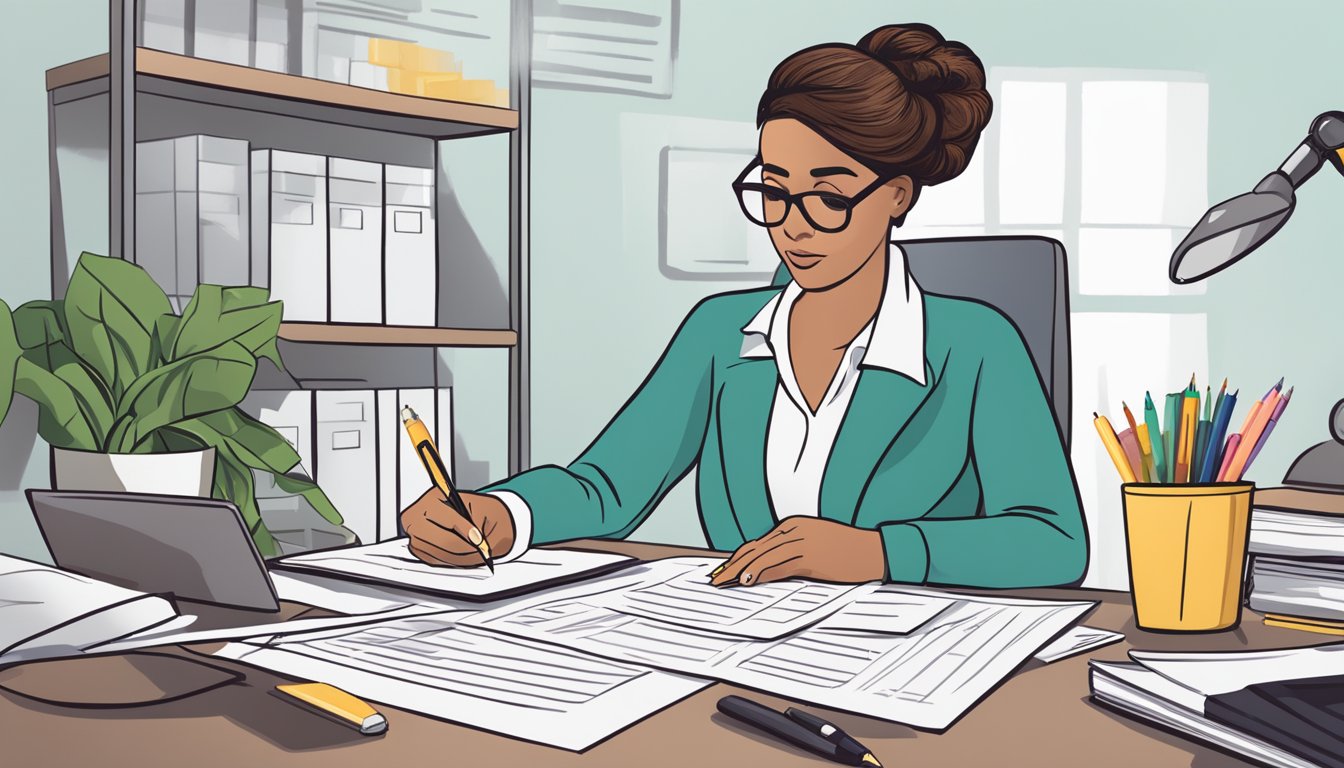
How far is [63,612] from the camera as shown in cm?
71

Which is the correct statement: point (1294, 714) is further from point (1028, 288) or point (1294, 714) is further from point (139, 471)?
point (139, 471)

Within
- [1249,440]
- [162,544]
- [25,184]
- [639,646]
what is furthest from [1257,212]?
[25,184]

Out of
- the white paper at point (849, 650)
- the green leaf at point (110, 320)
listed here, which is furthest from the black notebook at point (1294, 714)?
the green leaf at point (110, 320)

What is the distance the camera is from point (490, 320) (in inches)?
89.5

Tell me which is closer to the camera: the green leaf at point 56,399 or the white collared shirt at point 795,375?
the green leaf at point 56,399

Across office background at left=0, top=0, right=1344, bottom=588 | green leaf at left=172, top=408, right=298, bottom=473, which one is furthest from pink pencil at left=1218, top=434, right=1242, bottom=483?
office background at left=0, top=0, right=1344, bottom=588

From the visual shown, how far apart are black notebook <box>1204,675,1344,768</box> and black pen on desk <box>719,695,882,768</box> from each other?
0.62 feet

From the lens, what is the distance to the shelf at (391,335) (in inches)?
69.1

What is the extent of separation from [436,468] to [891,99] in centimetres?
69

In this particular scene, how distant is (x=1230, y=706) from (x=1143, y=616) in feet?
0.87

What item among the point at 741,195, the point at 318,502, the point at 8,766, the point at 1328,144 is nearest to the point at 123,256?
the point at 318,502

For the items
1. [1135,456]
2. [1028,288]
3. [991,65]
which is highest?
[991,65]

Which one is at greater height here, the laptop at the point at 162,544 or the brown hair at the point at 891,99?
the brown hair at the point at 891,99

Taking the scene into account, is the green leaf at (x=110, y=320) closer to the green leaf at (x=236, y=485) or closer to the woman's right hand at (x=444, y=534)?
the green leaf at (x=236, y=485)
